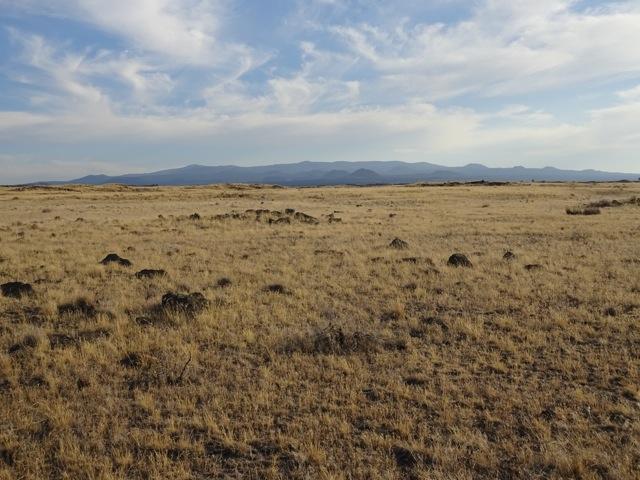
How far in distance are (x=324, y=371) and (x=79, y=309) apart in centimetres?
648

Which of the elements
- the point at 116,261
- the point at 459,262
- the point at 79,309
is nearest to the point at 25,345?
the point at 79,309

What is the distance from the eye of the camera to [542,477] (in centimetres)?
488

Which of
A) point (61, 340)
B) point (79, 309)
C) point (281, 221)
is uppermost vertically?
point (281, 221)

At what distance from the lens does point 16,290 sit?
1198 cm

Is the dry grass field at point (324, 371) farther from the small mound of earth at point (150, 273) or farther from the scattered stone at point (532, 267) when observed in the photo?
the small mound of earth at point (150, 273)

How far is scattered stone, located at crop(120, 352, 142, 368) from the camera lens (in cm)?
773

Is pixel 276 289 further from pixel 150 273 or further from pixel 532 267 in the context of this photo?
pixel 532 267

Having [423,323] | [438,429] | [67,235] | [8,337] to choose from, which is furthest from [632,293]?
[67,235]

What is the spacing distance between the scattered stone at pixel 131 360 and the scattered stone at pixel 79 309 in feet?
8.99

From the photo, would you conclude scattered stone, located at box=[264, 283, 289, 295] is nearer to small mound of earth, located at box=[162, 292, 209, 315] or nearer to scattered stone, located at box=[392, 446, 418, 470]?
small mound of earth, located at box=[162, 292, 209, 315]

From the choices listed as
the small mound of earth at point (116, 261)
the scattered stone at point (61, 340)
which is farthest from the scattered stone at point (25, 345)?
the small mound of earth at point (116, 261)

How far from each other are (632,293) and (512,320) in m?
4.10

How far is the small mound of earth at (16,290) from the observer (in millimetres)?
11812

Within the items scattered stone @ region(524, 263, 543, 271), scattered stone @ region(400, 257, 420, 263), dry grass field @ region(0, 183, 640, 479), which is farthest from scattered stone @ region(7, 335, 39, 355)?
scattered stone @ region(524, 263, 543, 271)
